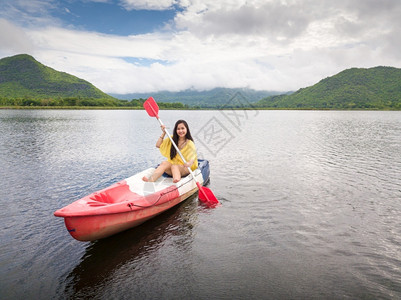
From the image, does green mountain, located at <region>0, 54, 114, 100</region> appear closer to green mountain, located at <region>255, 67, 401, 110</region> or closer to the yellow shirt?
green mountain, located at <region>255, 67, 401, 110</region>

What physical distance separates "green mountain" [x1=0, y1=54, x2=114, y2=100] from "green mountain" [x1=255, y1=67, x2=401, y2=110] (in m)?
140

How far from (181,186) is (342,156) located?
14.5 m

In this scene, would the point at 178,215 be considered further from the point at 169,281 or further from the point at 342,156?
the point at 342,156

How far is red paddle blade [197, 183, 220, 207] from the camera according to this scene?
32.4 feet

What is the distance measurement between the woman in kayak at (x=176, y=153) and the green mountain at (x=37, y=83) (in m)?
174

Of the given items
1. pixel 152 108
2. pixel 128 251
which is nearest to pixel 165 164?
pixel 152 108

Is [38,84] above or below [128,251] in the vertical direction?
above

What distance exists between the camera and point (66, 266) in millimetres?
5773

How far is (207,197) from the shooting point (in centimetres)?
993

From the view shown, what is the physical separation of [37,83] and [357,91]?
666 feet

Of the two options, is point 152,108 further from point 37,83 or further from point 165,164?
point 37,83

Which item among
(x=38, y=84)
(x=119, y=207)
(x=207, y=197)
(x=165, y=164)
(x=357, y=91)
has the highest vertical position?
(x=38, y=84)

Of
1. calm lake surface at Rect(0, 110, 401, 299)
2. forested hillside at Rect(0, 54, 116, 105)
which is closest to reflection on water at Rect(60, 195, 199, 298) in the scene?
calm lake surface at Rect(0, 110, 401, 299)

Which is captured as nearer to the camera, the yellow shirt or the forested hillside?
the yellow shirt
